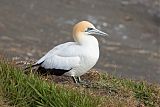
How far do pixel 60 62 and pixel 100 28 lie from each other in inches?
660

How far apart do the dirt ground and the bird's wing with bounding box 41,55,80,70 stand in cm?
1047

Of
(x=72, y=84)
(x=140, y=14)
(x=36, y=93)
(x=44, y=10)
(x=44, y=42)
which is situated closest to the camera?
(x=36, y=93)

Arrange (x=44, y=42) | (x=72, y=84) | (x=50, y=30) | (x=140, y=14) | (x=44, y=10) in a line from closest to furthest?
(x=72, y=84), (x=44, y=42), (x=50, y=30), (x=44, y=10), (x=140, y=14)

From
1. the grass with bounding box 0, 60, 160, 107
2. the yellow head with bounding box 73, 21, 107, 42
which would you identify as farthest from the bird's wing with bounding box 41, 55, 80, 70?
the grass with bounding box 0, 60, 160, 107

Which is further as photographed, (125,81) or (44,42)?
(44,42)

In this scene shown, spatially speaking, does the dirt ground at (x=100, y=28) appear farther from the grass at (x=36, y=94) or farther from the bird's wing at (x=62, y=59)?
the grass at (x=36, y=94)

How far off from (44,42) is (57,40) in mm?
587

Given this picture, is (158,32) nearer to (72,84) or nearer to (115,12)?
(115,12)

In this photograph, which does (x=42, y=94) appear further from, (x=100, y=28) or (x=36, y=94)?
(x=100, y=28)

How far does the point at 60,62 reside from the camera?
307 inches

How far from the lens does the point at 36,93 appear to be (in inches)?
257

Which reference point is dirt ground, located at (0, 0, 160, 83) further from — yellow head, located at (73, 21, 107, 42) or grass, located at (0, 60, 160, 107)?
grass, located at (0, 60, 160, 107)

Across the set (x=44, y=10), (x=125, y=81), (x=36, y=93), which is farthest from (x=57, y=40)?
(x=36, y=93)

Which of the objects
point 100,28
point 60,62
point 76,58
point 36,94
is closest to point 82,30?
point 76,58
